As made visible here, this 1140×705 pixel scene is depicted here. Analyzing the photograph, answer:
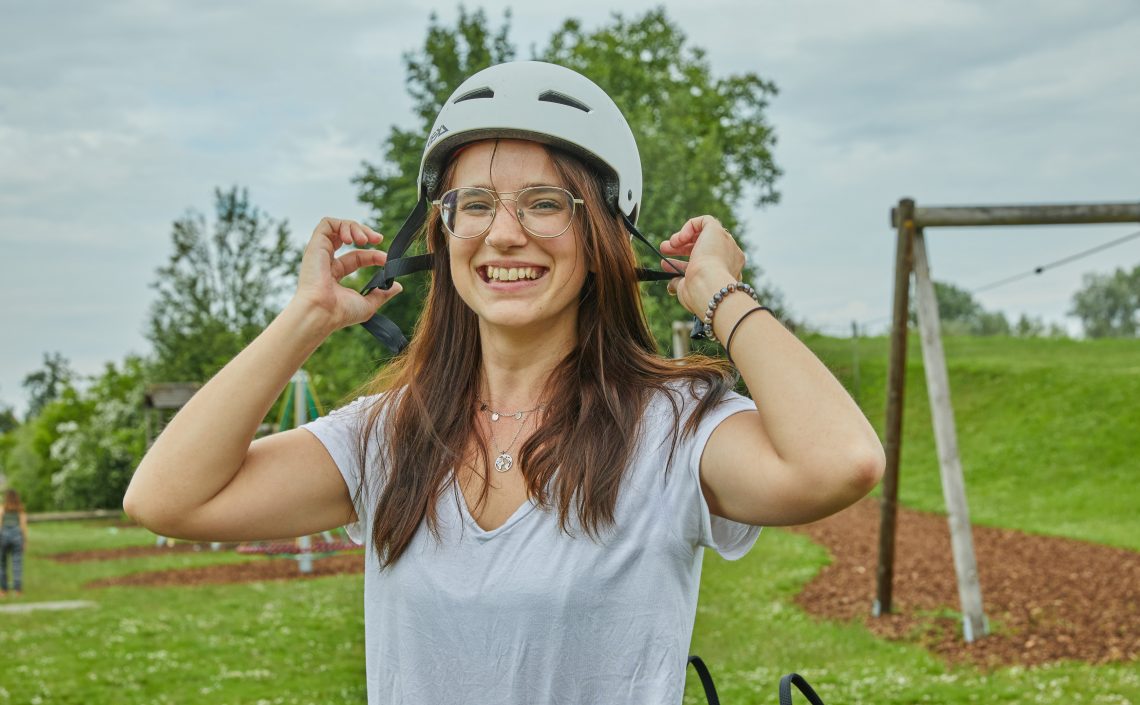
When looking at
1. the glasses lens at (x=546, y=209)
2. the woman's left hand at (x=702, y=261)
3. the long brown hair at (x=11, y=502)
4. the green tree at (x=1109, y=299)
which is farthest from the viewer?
the green tree at (x=1109, y=299)

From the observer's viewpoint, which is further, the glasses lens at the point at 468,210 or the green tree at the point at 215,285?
the green tree at the point at 215,285

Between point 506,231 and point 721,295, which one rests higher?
point 506,231

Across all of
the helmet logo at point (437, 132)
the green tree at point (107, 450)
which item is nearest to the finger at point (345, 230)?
the helmet logo at point (437, 132)

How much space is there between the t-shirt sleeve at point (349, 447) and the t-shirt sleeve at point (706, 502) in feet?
2.18

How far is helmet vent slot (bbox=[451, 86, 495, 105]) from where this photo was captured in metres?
2.58

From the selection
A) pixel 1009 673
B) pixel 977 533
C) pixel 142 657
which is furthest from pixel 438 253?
pixel 977 533

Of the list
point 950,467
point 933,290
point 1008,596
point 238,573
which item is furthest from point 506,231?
point 238,573

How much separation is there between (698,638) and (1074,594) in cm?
379

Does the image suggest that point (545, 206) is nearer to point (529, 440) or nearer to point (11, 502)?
point (529, 440)

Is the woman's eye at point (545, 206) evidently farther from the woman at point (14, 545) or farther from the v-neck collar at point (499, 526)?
the woman at point (14, 545)

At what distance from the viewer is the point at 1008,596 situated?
39.8ft

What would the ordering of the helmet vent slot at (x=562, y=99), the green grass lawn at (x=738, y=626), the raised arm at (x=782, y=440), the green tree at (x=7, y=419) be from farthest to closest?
the green tree at (x=7, y=419) < the green grass lawn at (x=738, y=626) < the helmet vent slot at (x=562, y=99) < the raised arm at (x=782, y=440)

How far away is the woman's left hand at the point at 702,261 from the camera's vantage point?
7.68ft

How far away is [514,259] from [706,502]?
63cm
